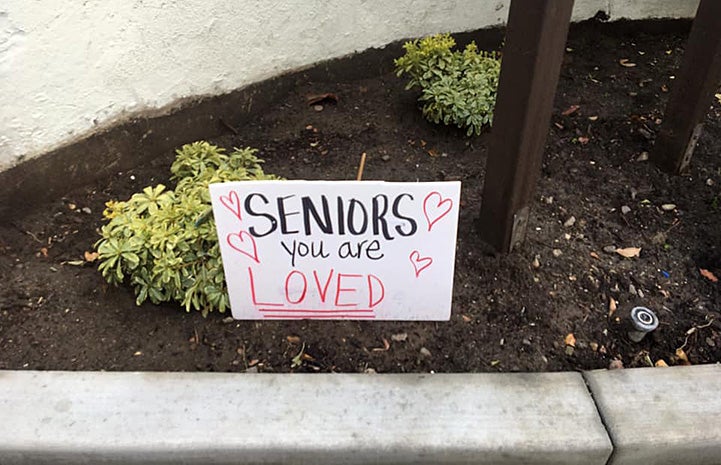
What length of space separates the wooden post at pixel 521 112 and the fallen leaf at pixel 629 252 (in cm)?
34

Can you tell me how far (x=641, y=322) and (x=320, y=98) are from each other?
1565 mm

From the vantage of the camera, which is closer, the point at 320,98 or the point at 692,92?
the point at 692,92

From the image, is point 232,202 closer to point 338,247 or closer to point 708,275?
point 338,247

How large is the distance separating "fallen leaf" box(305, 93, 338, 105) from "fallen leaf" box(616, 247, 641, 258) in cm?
132

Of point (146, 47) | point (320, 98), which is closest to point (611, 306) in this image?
point (320, 98)

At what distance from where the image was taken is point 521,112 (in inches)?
64.8

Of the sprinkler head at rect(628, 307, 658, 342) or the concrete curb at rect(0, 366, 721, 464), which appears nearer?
the concrete curb at rect(0, 366, 721, 464)

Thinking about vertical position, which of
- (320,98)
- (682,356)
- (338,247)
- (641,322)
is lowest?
(682,356)

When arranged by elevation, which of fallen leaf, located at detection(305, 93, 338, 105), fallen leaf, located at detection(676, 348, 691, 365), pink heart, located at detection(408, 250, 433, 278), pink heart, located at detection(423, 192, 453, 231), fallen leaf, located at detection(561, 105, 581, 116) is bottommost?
fallen leaf, located at detection(676, 348, 691, 365)

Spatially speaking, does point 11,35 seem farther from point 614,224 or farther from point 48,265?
point 614,224

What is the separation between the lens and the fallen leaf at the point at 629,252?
2.00 meters

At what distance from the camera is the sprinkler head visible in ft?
5.56

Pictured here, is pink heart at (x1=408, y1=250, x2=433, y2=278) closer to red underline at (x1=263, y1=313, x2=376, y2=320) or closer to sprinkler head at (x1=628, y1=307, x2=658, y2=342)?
red underline at (x1=263, y1=313, x2=376, y2=320)

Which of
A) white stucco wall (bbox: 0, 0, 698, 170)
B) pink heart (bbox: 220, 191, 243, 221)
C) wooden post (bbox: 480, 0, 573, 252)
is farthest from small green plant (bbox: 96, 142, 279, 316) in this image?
wooden post (bbox: 480, 0, 573, 252)
